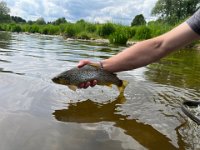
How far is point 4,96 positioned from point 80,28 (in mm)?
31342

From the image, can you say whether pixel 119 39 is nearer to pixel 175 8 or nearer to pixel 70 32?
pixel 70 32

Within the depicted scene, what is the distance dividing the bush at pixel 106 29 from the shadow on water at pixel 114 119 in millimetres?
24769

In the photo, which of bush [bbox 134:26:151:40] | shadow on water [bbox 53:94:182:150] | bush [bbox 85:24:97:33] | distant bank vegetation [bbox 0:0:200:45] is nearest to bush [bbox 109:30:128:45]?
distant bank vegetation [bbox 0:0:200:45]

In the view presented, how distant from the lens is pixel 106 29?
30.2m

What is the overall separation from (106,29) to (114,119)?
2635cm

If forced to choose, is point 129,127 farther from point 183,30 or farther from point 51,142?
point 183,30

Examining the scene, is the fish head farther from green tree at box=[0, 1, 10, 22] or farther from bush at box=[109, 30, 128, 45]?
green tree at box=[0, 1, 10, 22]

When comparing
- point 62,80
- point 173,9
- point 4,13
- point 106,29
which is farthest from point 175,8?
point 4,13

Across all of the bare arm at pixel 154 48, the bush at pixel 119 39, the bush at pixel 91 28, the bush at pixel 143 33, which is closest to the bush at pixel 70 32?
the bush at pixel 91 28

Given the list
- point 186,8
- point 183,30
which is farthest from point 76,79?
point 186,8

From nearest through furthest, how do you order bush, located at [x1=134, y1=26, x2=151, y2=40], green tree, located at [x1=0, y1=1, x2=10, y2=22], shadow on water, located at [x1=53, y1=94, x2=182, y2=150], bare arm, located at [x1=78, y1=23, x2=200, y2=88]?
bare arm, located at [x1=78, y1=23, x2=200, y2=88] < shadow on water, located at [x1=53, y1=94, x2=182, y2=150] < bush, located at [x1=134, y1=26, x2=151, y2=40] < green tree, located at [x1=0, y1=1, x2=10, y2=22]

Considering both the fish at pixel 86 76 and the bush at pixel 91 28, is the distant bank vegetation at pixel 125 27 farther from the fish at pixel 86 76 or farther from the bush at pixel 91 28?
the fish at pixel 86 76

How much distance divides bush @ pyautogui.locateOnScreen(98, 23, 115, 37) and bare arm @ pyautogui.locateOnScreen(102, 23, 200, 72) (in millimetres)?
26064

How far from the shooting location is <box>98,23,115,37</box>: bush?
29672 mm
